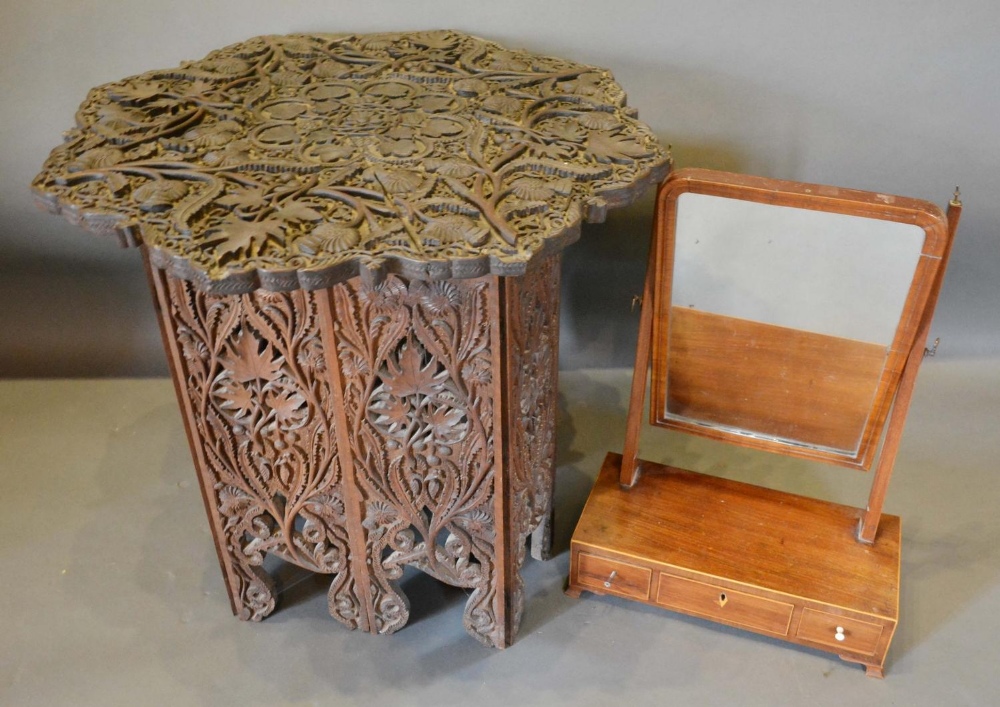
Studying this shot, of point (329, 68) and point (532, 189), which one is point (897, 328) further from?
point (329, 68)

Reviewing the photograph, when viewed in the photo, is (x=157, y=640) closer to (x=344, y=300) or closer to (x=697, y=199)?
(x=344, y=300)

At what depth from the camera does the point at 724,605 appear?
78.4 inches

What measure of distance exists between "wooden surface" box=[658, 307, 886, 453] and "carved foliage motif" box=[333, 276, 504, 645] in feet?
1.71

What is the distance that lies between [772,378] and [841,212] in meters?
0.40

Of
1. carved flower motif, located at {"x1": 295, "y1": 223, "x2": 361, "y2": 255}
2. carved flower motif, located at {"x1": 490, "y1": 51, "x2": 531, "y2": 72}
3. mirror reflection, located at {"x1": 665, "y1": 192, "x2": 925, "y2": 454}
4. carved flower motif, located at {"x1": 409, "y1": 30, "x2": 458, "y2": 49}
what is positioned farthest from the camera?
carved flower motif, located at {"x1": 409, "y1": 30, "x2": 458, "y2": 49}

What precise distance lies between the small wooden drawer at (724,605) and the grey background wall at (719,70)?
1020 millimetres

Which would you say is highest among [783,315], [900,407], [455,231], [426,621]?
[455,231]

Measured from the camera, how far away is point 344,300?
1601 mm

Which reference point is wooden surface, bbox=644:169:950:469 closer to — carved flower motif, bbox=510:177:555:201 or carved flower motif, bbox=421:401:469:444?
carved flower motif, bbox=510:177:555:201

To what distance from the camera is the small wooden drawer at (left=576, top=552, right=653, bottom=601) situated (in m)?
2.03

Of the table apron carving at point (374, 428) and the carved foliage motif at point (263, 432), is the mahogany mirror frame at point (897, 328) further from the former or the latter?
the carved foliage motif at point (263, 432)

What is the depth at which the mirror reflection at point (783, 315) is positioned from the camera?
1766 mm

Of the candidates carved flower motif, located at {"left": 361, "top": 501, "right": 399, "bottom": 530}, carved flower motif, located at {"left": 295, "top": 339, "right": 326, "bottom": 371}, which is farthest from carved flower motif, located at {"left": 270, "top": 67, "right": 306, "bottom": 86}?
carved flower motif, located at {"left": 361, "top": 501, "right": 399, "bottom": 530}

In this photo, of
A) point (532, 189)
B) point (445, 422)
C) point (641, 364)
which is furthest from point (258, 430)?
point (641, 364)
